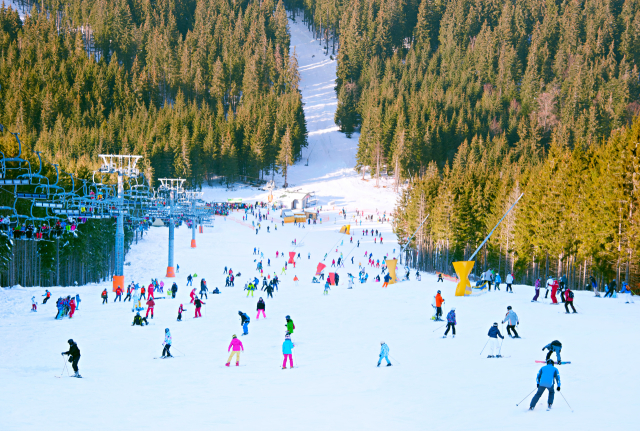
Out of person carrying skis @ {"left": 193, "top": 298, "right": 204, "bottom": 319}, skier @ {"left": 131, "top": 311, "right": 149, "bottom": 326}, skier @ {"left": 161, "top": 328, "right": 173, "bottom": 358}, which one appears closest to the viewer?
skier @ {"left": 161, "top": 328, "right": 173, "bottom": 358}

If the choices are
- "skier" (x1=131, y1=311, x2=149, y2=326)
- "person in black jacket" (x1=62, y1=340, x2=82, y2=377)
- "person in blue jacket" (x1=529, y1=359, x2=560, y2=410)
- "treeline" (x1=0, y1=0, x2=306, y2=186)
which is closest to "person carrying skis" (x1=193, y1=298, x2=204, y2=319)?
"skier" (x1=131, y1=311, x2=149, y2=326)

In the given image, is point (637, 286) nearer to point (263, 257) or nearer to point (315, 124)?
point (263, 257)

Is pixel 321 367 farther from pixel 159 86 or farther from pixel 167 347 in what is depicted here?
pixel 159 86

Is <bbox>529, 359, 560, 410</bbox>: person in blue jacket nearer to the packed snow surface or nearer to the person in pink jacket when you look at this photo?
the packed snow surface

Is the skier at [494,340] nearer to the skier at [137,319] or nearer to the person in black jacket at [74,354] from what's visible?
the person in black jacket at [74,354]

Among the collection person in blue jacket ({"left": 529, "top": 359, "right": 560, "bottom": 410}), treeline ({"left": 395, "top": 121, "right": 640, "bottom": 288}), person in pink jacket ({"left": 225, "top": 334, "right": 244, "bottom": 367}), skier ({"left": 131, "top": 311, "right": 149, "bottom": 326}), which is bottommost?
skier ({"left": 131, "top": 311, "right": 149, "bottom": 326})

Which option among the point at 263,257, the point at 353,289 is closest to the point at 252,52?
the point at 263,257

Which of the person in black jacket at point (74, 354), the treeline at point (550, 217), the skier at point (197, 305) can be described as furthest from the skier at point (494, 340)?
the treeline at point (550, 217)
